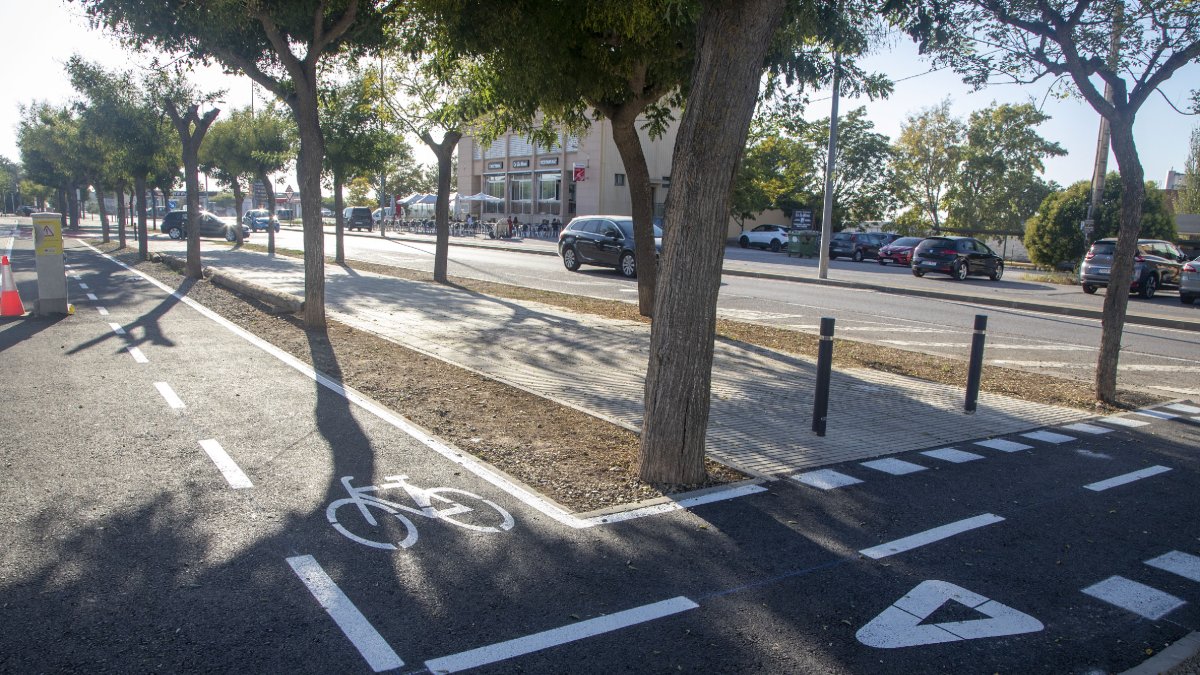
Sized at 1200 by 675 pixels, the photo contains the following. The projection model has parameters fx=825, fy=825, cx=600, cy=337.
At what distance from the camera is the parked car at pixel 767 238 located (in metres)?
47.0

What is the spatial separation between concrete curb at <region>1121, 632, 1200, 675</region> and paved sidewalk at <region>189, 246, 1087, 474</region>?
263 cm

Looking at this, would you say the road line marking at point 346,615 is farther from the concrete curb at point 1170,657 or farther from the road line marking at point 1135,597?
the road line marking at point 1135,597

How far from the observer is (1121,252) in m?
8.41

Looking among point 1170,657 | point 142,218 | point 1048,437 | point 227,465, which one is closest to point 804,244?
point 142,218

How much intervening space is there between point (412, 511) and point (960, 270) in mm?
25612

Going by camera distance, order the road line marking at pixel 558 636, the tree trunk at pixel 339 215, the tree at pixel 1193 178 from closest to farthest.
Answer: the road line marking at pixel 558 636 → the tree trunk at pixel 339 215 → the tree at pixel 1193 178

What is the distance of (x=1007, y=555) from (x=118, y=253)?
3063cm

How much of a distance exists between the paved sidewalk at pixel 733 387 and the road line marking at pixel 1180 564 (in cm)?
210

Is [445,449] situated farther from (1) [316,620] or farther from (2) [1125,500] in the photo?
(2) [1125,500]

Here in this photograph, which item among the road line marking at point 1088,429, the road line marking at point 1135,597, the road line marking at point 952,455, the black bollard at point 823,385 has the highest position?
the black bollard at point 823,385

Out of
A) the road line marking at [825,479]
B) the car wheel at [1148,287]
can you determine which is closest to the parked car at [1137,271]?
the car wheel at [1148,287]

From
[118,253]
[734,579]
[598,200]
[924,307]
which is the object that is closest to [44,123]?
[118,253]

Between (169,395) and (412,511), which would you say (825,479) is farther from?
(169,395)

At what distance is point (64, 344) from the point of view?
10023mm
